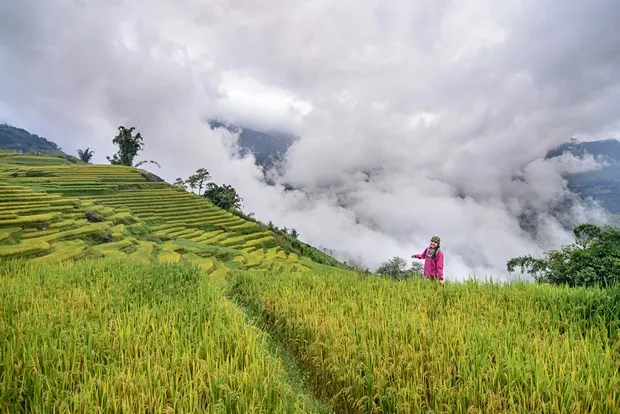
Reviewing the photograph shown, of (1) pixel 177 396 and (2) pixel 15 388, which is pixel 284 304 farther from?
(2) pixel 15 388

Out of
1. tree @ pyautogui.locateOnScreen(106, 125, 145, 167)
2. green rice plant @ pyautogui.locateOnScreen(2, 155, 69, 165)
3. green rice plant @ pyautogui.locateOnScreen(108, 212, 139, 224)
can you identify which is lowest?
green rice plant @ pyautogui.locateOnScreen(108, 212, 139, 224)

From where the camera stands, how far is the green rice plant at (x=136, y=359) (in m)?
2.86

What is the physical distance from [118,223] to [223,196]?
777 inches

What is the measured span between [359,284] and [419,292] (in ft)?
5.01

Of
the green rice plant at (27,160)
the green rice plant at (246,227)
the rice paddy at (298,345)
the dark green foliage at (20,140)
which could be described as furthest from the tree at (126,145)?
the dark green foliage at (20,140)

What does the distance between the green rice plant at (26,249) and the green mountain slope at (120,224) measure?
28 mm

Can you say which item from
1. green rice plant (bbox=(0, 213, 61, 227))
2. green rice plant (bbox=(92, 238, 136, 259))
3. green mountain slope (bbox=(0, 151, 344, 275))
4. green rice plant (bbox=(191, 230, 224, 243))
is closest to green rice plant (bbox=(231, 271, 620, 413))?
green mountain slope (bbox=(0, 151, 344, 275))

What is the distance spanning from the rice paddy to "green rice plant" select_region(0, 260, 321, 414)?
19 millimetres

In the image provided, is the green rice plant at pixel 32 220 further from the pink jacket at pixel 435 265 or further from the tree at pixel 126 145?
the tree at pixel 126 145

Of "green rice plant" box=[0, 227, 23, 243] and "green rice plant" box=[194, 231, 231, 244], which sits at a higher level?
"green rice plant" box=[194, 231, 231, 244]

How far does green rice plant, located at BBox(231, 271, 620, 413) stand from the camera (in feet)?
9.86

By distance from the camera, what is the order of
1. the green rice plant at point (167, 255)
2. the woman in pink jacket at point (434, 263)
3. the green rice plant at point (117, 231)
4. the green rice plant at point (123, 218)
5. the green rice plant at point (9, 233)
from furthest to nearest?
1. the green rice plant at point (123, 218)
2. the green rice plant at point (117, 231)
3. the green rice plant at point (167, 255)
4. the green rice plant at point (9, 233)
5. the woman in pink jacket at point (434, 263)

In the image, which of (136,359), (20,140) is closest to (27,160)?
(136,359)

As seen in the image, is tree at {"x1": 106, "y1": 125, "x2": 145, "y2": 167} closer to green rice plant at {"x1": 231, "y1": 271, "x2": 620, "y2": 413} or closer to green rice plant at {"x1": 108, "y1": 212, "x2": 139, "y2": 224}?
green rice plant at {"x1": 108, "y1": 212, "x2": 139, "y2": 224}
